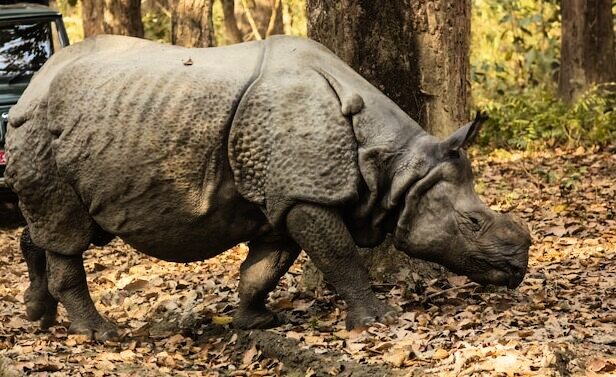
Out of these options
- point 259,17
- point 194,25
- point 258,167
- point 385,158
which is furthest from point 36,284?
point 259,17

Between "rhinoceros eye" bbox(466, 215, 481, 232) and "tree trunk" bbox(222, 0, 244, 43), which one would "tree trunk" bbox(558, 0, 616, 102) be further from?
"rhinoceros eye" bbox(466, 215, 481, 232)

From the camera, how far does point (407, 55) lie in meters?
8.09

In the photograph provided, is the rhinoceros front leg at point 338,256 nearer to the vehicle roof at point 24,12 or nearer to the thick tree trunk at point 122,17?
the vehicle roof at point 24,12

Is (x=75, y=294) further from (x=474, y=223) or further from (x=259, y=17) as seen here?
(x=259, y=17)

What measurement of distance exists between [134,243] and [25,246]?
123cm

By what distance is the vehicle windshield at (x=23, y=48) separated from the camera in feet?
46.5

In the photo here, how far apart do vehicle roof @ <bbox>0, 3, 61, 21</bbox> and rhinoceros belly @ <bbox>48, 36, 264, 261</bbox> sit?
24.0 feet

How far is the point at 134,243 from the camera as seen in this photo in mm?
7387

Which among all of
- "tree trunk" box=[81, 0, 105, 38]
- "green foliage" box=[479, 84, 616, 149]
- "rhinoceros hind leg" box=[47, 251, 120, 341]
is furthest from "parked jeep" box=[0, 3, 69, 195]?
"rhinoceros hind leg" box=[47, 251, 120, 341]

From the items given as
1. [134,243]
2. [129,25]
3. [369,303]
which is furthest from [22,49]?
[369,303]

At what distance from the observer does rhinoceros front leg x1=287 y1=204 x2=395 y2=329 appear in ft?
22.4

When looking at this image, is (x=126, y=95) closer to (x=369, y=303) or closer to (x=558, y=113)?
(x=369, y=303)

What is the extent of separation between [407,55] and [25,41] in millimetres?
7729

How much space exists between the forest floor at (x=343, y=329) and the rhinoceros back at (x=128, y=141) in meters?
0.78
